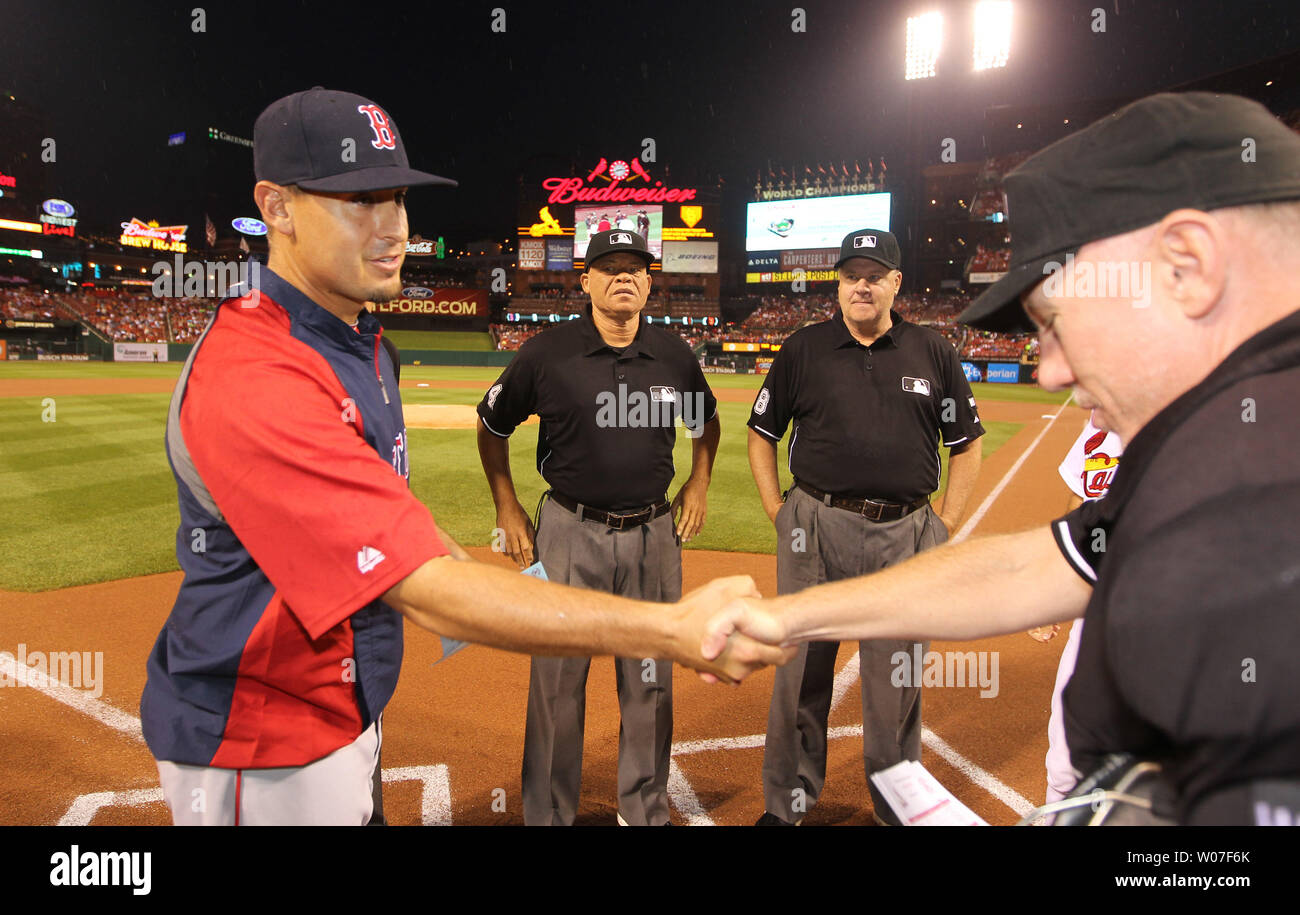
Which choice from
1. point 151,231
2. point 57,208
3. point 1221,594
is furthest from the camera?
point 151,231

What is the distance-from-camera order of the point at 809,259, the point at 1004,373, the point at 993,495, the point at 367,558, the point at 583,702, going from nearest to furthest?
the point at 367,558 → the point at 583,702 → the point at 993,495 → the point at 1004,373 → the point at 809,259

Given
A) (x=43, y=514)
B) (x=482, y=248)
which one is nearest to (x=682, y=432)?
(x=43, y=514)

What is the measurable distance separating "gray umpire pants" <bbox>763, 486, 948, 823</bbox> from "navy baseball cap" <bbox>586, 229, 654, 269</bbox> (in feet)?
5.83

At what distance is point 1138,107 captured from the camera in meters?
1.20

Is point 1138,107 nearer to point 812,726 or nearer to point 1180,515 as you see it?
point 1180,515

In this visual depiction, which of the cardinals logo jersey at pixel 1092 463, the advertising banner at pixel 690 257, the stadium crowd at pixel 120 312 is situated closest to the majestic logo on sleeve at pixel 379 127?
the cardinals logo jersey at pixel 1092 463

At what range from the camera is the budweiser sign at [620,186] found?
6725cm

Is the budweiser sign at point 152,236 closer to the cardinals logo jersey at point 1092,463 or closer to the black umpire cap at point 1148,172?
the cardinals logo jersey at point 1092,463

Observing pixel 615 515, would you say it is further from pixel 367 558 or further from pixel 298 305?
pixel 367 558

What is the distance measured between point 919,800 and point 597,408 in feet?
10.0

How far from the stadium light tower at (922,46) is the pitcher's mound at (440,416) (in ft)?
129

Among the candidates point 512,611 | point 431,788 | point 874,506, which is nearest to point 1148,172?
point 512,611

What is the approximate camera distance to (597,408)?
13.7 feet

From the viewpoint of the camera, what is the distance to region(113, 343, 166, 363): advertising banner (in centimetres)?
4309
